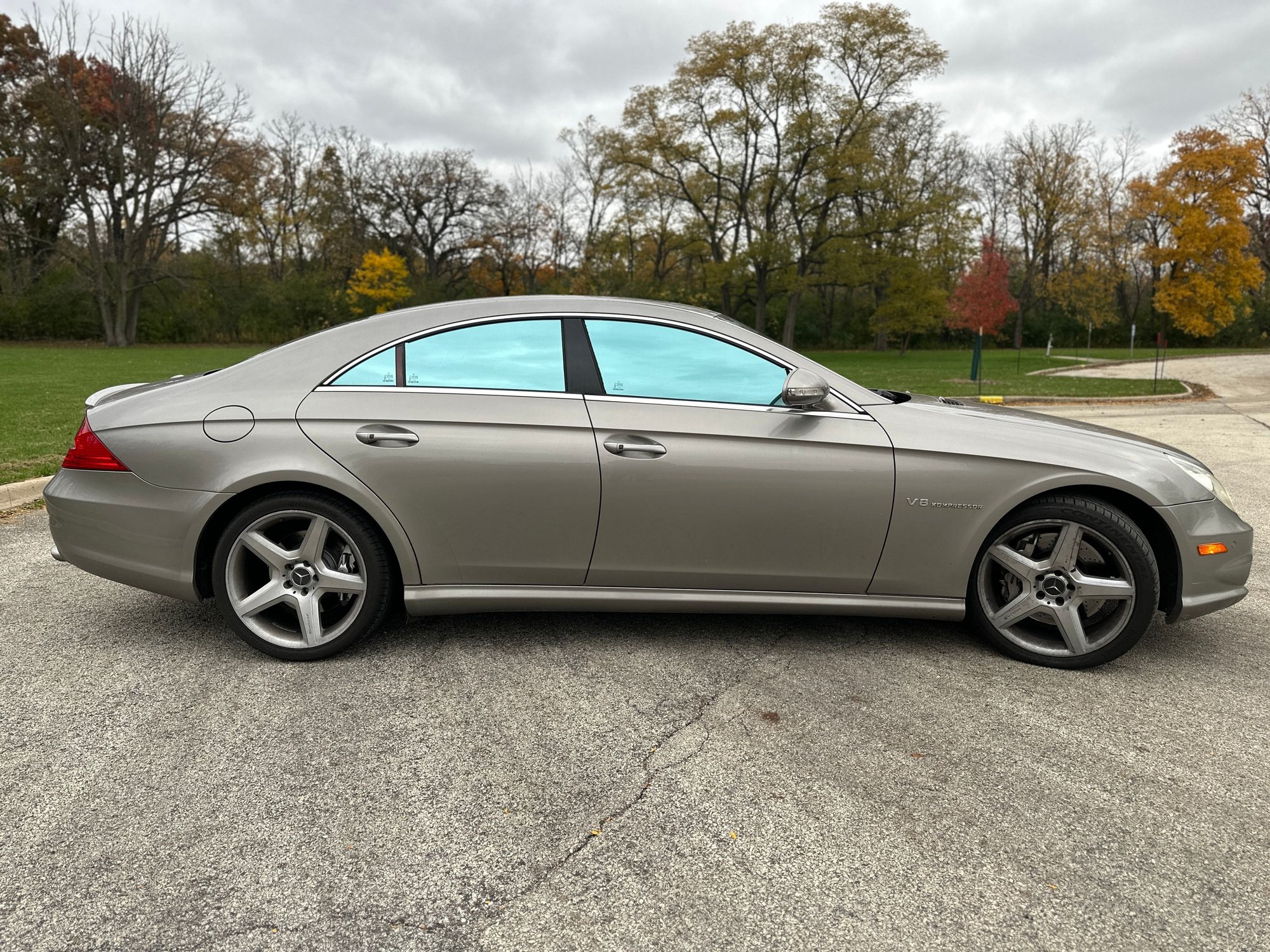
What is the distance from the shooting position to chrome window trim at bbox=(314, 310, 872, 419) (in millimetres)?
3439

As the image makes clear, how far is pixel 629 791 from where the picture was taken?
2535mm

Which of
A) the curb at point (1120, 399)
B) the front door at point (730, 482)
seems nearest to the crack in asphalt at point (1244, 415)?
the curb at point (1120, 399)

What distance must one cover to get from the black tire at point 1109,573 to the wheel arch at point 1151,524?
25mm

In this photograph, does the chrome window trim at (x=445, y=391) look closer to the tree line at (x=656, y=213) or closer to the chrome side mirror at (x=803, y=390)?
the chrome side mirror at (x=803, y=390)

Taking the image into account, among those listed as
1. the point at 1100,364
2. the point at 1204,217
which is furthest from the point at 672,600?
the point at 1204,217

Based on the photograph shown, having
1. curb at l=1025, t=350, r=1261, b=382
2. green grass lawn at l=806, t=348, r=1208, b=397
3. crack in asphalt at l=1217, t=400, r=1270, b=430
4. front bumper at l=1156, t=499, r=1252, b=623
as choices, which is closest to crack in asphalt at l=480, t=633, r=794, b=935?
front bumper at l=1156, t=499, r=1252, b=623

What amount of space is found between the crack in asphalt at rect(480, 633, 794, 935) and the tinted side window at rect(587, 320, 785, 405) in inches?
44.0

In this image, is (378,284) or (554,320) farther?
(378,284)

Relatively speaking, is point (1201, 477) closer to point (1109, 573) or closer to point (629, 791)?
point (1109, 573)

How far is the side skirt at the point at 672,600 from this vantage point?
3.48 meters

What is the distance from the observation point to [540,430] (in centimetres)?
336

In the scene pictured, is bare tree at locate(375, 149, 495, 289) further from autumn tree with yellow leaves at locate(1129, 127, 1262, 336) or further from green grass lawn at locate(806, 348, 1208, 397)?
autumn tree with yellow leaves at locate(1129, 127, 1262, 336)

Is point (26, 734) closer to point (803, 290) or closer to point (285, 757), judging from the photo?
point (285, 757)

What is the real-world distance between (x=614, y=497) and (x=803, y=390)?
0.86m
